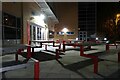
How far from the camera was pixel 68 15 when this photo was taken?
110 feet

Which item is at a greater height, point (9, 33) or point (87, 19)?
point (87, 19)

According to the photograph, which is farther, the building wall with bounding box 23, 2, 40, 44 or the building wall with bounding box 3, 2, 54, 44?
the building wall with bounding box 23, 2, 40, 44

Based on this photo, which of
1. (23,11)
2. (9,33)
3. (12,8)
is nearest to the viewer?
(9,33)

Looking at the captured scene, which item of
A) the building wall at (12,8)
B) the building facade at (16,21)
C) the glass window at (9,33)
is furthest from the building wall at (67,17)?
the glass window at (9,33)

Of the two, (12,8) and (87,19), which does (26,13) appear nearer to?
(12,8)

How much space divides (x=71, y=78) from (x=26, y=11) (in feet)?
33.5

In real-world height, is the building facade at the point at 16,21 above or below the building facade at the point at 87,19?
below

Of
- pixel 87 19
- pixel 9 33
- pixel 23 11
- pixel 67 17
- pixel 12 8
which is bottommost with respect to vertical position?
pixel 9 33

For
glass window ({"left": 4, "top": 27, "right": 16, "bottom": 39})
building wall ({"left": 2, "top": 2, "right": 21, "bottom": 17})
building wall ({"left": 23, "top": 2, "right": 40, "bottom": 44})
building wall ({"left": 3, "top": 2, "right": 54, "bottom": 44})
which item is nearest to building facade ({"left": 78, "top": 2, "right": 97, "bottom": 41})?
building wall ({"left": 23, "top": 2, "right": 40, "bottom": 44})

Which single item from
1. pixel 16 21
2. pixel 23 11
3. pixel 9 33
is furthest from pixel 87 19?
pixel 9 33

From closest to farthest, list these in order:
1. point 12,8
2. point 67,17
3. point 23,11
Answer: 1. point 12,8
2. point 23,11
3. point 67,17

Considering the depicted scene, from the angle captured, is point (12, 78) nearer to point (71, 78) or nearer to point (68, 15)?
point (71, 78)

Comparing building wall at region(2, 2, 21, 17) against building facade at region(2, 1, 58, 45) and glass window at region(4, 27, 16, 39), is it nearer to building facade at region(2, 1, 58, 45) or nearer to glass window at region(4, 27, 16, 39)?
building facade at region(2, 1, 58, 45)

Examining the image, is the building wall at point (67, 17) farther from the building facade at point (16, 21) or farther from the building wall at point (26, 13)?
the building facade at point (16, 21)
